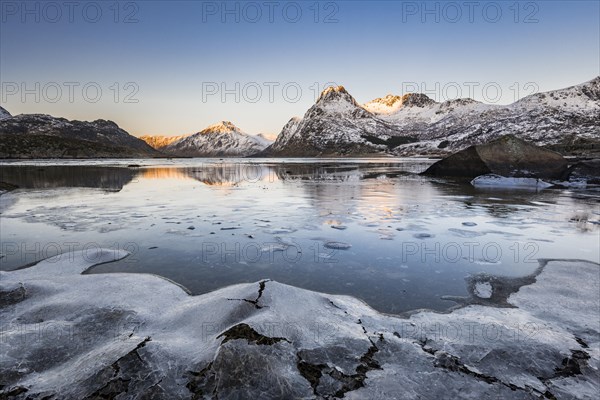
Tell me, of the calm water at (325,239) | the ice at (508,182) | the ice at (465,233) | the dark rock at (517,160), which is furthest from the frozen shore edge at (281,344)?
the dark rock at (517,160)

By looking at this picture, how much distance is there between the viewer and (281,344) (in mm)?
3691

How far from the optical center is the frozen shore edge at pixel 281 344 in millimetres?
3158

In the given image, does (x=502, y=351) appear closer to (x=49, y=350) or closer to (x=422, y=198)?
(x=49, y=350)

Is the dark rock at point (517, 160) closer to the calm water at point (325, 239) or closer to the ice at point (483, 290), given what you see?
→ the calm water at point (325, 239)

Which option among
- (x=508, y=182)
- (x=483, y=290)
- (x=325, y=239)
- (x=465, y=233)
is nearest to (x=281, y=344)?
(x=483, y=290)

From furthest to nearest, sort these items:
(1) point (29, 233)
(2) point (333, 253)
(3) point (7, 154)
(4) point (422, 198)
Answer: (3) point (7, 154) < (4) point (422, 198) < (1) point (29, 233) < (2) point (333, 253)

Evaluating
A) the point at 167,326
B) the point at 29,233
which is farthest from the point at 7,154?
the point at 167,326

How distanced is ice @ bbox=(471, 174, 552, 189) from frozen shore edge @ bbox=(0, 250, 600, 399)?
21208 millimetres

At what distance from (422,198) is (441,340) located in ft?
46.4

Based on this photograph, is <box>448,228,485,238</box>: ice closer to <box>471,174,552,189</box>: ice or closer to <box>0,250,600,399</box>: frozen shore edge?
<box>0,250,600,399</box>: frozen shore edge

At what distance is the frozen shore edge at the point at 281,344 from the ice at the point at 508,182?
21208 millimetres

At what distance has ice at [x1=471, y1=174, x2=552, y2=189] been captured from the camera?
2381 cm

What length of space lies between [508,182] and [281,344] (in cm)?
2633

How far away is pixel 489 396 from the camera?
3133mm
